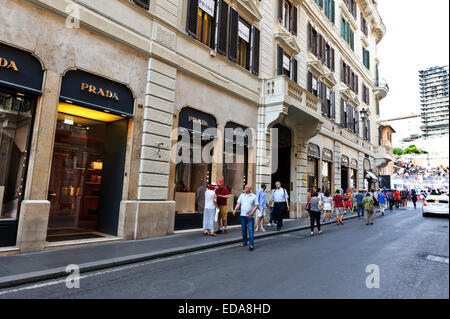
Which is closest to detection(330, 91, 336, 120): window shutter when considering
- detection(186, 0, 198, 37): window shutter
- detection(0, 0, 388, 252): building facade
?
detection(0, 0, 388, 252): building facade

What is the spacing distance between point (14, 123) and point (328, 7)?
22.1 meters

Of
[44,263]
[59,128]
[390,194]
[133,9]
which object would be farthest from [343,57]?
[44,263]

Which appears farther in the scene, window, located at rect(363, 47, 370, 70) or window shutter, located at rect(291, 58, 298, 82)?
window, located at rect(363, 47, 370, 70)

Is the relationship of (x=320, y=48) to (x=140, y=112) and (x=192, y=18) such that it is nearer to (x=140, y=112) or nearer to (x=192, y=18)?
(x=192, y=18)

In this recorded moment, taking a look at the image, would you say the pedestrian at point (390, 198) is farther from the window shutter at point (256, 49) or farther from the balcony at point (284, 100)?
the window shutter at point (256, 49)

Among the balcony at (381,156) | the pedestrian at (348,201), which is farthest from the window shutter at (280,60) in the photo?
the balcony at (381,156)

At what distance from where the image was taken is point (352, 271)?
206 inches

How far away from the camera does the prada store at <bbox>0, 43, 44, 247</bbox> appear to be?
642cm

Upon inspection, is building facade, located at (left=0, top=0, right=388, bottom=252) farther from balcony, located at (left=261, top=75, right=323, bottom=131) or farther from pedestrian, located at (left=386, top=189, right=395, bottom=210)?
pedestrian, located at (left=386, top=189, right=395, bottom=210)

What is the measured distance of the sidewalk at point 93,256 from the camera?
501cm

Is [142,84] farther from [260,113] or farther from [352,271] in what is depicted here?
[352,271]

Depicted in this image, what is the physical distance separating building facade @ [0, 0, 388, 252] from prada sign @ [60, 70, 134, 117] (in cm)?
3

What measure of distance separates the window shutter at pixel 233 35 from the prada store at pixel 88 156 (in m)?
5.58
